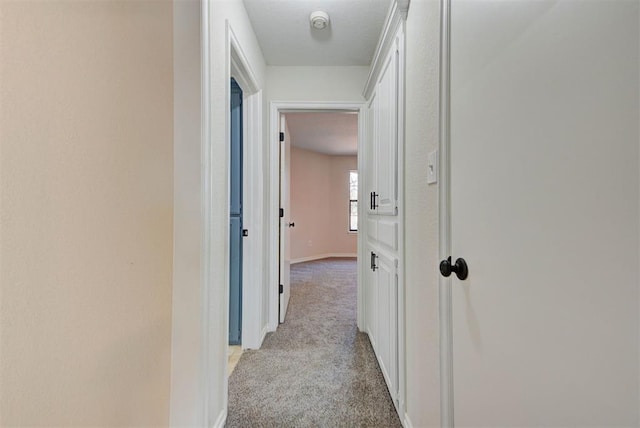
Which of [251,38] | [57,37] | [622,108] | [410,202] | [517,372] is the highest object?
[251,38]

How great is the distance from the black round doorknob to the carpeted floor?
987 mm

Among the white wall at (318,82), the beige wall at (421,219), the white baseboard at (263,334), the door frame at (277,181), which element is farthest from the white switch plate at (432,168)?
the white baseboard at (263,334)

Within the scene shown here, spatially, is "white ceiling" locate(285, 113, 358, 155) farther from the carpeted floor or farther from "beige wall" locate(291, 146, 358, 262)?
the carpeted floor

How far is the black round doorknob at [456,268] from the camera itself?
886 millimetres

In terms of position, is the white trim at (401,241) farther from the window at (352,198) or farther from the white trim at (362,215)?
the window at (352,198)

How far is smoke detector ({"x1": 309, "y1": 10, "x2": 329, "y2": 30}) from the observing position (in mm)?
1934

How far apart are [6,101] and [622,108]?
1.07 metres

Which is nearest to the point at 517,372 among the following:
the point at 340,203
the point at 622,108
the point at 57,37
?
the point at 622,108

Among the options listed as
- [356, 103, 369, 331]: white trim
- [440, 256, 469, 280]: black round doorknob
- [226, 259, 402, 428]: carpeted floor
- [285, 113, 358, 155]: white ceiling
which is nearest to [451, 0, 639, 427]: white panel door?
[440, 256, 469, 280]: black round doorknob

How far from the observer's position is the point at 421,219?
1.23 metres

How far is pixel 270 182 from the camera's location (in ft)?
8.34

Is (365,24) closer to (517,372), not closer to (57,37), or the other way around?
(57,37)

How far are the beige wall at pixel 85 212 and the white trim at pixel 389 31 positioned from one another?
3.40 feet

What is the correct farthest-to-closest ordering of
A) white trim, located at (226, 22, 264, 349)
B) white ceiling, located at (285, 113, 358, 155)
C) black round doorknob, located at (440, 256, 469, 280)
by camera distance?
1. white ceiling, located at (285, 113, 358, 155)
2. white trim, located at (226, 22, 264, 349)
3. black round doorknob, located at (440, 256, 469, 280)
